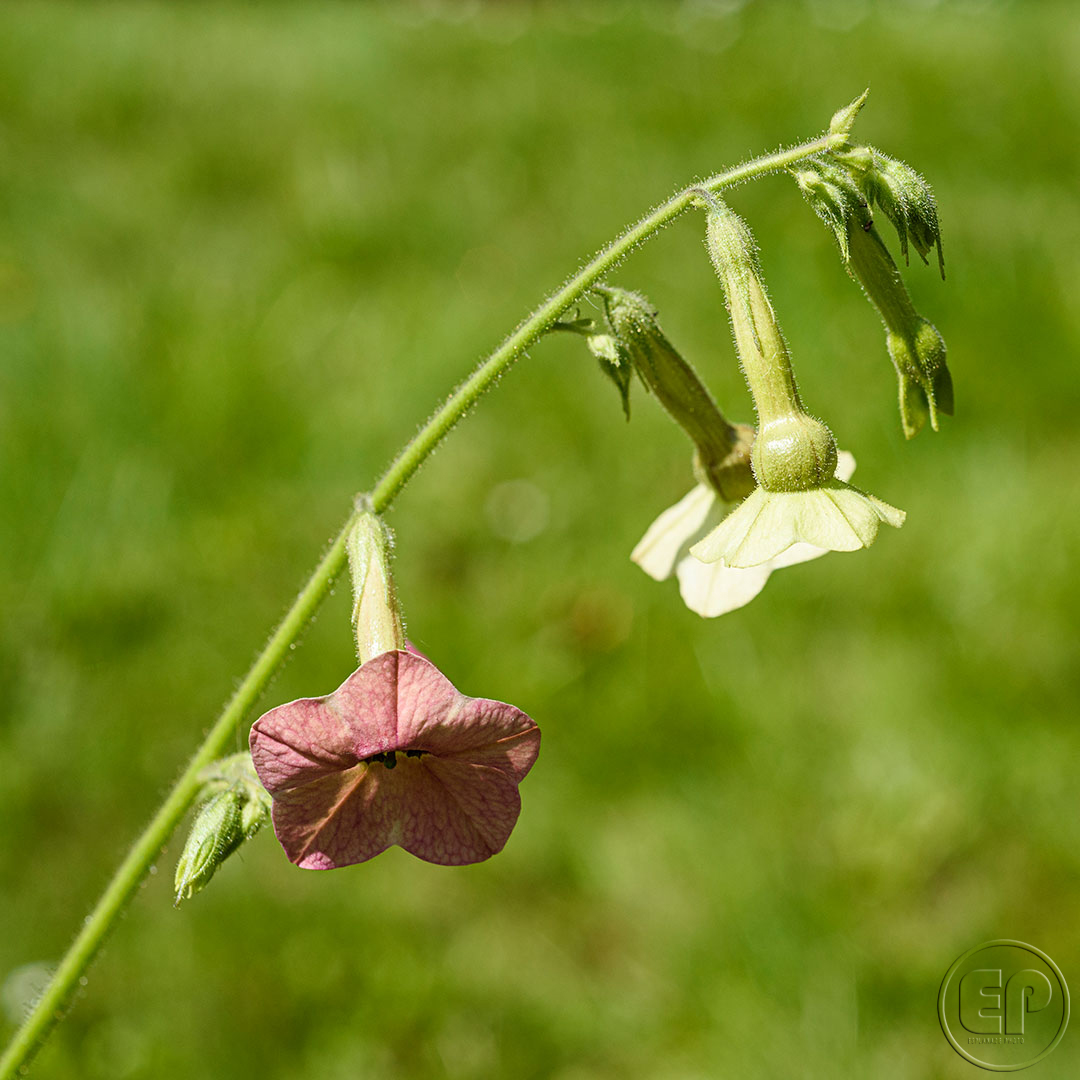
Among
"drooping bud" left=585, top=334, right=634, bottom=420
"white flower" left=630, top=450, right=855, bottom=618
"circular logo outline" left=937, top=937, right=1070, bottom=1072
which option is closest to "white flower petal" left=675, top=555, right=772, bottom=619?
"white flower" left=630, top=450, right=855, bottom=618

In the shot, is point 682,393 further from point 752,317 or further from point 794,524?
point 794,524

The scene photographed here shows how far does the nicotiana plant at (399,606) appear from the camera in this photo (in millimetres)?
1239

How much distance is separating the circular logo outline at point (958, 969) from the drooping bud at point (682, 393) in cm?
162

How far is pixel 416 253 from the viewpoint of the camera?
15.3 ft

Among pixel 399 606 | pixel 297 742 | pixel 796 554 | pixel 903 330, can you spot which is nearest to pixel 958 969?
pixel 796 554

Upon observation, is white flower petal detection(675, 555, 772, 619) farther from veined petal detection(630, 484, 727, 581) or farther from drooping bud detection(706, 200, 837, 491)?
drooping bud detection(706, 200, 837, 491)

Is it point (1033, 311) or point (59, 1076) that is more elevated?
point (1033, 311)

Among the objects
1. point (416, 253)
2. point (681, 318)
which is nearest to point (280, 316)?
point (416, 253)

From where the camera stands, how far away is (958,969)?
2723 mm

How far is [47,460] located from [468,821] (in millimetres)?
2789

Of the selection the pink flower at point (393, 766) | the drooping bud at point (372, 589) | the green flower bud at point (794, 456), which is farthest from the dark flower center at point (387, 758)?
the green flower bud at point (794, 456)

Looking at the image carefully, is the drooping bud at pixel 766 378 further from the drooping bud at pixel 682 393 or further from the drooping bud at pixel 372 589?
the drooping bud at pixel 372 589

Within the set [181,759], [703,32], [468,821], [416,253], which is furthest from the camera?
[703,32]

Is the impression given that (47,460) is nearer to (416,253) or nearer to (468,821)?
(416,253)
